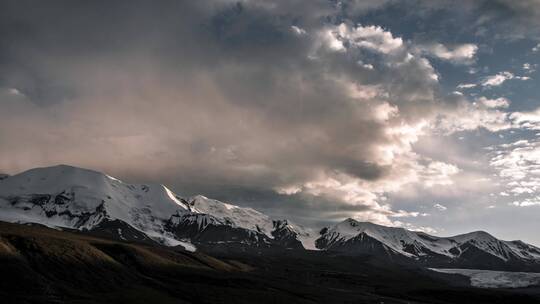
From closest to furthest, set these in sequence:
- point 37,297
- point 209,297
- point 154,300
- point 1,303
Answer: point 1,303, point 37,297, point 154,300, point 209,297

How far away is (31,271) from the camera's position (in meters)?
194

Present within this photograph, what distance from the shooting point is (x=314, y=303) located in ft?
646

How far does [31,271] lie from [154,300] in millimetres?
57558

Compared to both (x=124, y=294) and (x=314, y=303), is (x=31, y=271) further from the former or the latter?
(x=314, y=303)

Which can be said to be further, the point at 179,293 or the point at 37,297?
the point at 179,293

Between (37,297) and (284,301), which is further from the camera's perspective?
(284,301)

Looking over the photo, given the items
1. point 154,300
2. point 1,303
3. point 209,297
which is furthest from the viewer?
point 209,297

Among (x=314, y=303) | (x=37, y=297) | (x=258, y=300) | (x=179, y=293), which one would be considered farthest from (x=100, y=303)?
(x=314, y=303)

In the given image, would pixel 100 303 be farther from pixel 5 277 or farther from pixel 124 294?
pixel 5 277

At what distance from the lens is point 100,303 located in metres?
159

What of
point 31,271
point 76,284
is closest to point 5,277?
point 31,271

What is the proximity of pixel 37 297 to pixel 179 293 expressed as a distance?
56557mm

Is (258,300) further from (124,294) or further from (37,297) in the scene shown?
(37,297)

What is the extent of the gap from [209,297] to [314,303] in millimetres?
43586
